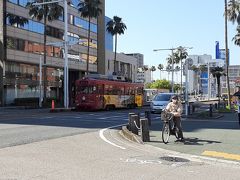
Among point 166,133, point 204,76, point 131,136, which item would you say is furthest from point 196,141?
point 204,76

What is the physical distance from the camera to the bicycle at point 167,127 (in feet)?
48.3

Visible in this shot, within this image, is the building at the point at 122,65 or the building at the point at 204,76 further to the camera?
the building at the point at 204,76

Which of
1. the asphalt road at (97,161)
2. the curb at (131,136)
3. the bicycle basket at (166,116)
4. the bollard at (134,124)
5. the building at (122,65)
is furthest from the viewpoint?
the building at (122,65)

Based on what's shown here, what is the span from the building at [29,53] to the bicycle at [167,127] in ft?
103

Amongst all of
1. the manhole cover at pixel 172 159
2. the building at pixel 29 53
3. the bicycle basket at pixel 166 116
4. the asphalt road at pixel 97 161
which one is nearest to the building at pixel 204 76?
the building at pixel 29 53

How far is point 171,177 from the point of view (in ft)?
29.8

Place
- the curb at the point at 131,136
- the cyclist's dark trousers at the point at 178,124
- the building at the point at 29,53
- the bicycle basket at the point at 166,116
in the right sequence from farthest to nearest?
the building at the point at 29,53 < the curb at the point at 131,136 < the cyclist's dark trousers at the point at 178,124 < the bicycle basket at the point at 166,116

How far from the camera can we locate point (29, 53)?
60125mm

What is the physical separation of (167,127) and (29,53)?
47842mm

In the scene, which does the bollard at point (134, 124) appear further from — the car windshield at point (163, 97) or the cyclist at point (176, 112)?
the car windshield at point (163, 97)

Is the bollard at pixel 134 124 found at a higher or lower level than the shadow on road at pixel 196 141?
higher

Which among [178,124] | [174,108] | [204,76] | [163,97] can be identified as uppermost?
[204,76]

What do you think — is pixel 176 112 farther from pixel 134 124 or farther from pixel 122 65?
pixel 122 65

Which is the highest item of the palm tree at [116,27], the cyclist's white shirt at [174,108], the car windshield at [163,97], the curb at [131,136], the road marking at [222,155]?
the palm tree at [116,27]
